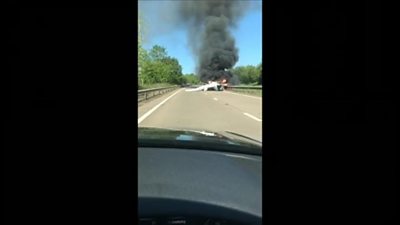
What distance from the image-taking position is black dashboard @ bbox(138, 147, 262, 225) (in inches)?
77.8

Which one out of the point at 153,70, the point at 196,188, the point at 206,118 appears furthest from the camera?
the point at 206,118

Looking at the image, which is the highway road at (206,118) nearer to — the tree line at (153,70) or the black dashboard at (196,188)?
the tree line at (153,70)

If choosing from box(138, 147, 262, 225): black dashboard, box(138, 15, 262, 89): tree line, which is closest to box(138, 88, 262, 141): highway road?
box(138, 15, 262, 89): tree line

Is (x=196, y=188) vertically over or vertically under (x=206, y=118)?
over

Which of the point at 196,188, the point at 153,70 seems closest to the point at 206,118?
the point at 153,70

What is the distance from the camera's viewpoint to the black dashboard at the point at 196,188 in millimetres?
1977

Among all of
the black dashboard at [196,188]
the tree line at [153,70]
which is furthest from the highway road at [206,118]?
the black dashboard at [196,188]

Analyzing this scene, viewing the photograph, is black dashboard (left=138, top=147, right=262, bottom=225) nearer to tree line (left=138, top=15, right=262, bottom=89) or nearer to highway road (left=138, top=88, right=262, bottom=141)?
tree line (left=138, top=15, right=262, bottom=89)

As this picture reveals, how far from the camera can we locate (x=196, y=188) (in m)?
2.19

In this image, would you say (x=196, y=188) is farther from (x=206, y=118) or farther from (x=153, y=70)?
(x=206, y=118)
